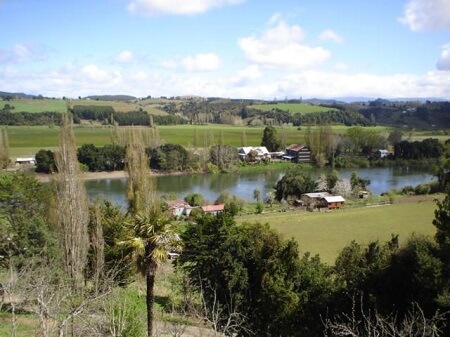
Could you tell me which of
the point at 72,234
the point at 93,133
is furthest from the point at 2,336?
the point at 93,133

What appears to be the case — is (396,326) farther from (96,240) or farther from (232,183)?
(232,183)

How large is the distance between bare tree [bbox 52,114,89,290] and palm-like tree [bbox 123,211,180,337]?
4714 mm

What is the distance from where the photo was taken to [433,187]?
44.0 meters

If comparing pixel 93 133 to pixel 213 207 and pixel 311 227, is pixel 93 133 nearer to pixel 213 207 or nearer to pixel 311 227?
pixel 213 207

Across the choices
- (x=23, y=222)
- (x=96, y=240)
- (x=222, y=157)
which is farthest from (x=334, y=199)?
(x=23, y=222)

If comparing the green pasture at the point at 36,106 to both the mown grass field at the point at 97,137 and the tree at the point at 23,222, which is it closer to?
the mown grass field at the point at 97,137

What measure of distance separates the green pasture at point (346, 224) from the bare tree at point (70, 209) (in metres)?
13.9

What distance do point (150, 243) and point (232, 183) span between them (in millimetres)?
43349

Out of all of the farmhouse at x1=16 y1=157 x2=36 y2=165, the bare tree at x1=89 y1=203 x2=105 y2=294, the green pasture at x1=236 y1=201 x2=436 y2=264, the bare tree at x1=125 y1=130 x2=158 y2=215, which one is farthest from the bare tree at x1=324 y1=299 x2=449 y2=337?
the farmhouse at x1=16 y1=157 x2=36 y2=165

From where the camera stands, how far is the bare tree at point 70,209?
15.4 meters

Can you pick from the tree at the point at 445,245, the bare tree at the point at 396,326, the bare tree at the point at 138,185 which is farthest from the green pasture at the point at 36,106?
the bare tree at the point at 396,326

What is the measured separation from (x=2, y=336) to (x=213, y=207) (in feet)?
85.9

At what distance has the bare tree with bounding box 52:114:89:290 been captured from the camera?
15422 mm

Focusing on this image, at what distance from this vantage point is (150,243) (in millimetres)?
10547
